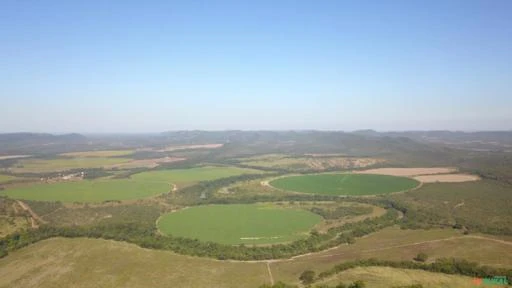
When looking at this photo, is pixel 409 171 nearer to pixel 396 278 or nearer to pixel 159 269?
pixel 396 278

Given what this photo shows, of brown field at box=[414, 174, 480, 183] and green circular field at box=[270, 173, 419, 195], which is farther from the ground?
brown field at box=[414, 174, 480, 183]

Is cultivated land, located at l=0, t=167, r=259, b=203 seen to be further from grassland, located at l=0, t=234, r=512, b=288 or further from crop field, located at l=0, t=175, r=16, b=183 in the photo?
grassland, located at l=0, t=234, r=512, b=288

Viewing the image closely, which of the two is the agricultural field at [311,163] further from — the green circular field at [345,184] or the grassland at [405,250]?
the grassland at [405,250]

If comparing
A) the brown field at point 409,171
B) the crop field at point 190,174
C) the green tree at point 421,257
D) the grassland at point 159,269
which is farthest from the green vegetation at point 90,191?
the brown field at point 409,171

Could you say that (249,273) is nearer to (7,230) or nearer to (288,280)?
(288,280)

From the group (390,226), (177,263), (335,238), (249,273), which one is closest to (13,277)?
(177,263)

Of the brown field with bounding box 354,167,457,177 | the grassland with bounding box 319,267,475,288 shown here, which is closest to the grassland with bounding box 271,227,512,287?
the grassland with bounding box 319,267,475,288
